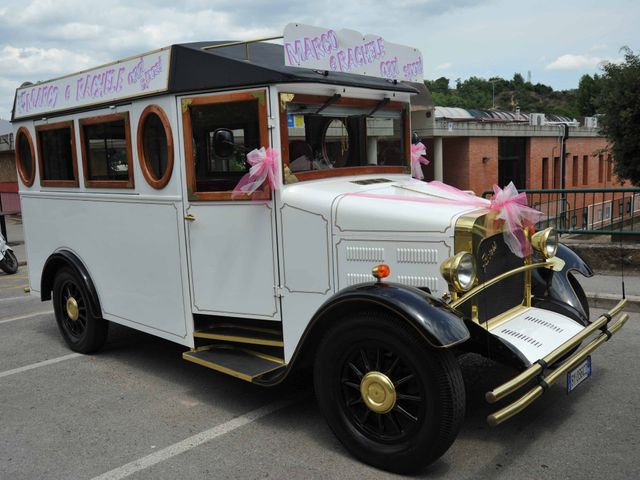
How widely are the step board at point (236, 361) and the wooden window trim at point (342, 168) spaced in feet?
4.13

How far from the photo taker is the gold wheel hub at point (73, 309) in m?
5.75

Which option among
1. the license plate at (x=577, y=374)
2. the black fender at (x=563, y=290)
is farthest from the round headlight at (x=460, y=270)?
the black fender at (x=563, y=290)

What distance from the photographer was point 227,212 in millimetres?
4172

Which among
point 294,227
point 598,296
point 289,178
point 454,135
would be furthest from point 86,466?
point 454,135

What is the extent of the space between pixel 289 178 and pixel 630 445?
2.61 m

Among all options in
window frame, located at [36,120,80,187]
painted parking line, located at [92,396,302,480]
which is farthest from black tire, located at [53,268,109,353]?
painted parking line, located at [92,396,302,480]

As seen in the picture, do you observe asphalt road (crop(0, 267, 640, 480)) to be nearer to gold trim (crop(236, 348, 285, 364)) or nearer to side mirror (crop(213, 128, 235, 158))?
gold trim (crop(236, 348, 285, 364))

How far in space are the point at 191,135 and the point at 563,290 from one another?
114 inches

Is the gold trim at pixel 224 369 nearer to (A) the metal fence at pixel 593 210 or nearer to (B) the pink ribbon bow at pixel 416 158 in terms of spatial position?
(B) the pink ribbon bow at pixel 416 158

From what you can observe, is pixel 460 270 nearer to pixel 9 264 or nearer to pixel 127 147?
pixel 127 147

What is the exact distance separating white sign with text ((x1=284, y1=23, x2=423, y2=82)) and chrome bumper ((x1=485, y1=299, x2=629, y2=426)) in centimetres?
224

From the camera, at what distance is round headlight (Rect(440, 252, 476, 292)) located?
3.28 meters

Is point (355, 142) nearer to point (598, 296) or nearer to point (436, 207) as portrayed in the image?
point (436, 207)

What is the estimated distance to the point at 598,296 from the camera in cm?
654
